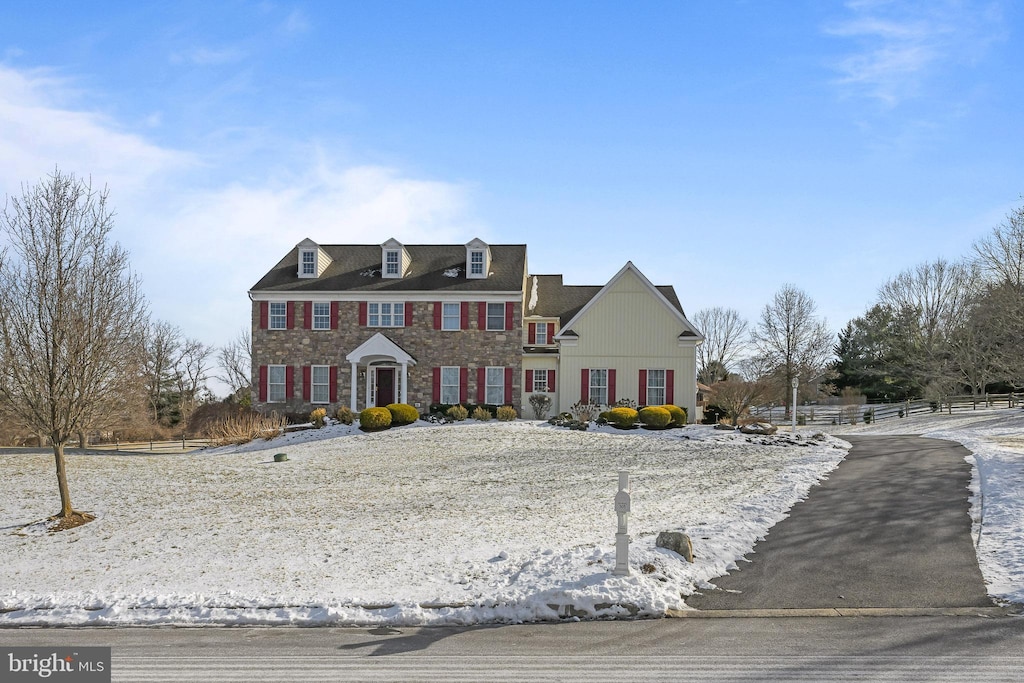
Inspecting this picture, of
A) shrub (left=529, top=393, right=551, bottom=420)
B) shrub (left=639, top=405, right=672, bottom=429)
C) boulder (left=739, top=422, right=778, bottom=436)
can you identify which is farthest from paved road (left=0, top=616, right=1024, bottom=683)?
shrub (left=529, top=393, right=551, bottom=420)

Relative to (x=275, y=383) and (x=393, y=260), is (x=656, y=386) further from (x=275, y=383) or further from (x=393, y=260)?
(x=275, y=383)

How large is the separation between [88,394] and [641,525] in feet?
33.3

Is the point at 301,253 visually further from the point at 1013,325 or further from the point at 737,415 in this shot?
the point at 1013,325

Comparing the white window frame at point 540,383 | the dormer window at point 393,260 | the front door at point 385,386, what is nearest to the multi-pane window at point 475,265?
the dormer window at point 393,260

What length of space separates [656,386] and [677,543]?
22076mm

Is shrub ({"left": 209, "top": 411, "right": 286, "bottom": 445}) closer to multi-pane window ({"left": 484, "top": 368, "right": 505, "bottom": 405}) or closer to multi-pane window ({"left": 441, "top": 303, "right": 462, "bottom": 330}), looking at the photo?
multi-pane window ({"left": 441, "top": 303, "right": 462, "bottom": 330})

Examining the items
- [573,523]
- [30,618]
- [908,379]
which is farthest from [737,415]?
[908,379]

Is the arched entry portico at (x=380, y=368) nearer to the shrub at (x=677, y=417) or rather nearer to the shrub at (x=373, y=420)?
the shrub at (x=373, y=420)

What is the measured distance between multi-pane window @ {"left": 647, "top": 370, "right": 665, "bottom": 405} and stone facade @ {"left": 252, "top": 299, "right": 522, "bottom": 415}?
547 centimetres

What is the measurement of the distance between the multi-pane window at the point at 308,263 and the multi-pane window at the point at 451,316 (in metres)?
6.14

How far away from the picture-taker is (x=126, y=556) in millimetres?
11258

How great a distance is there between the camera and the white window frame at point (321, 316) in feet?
109

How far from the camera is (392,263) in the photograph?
34.0m

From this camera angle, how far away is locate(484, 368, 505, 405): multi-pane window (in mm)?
32781
